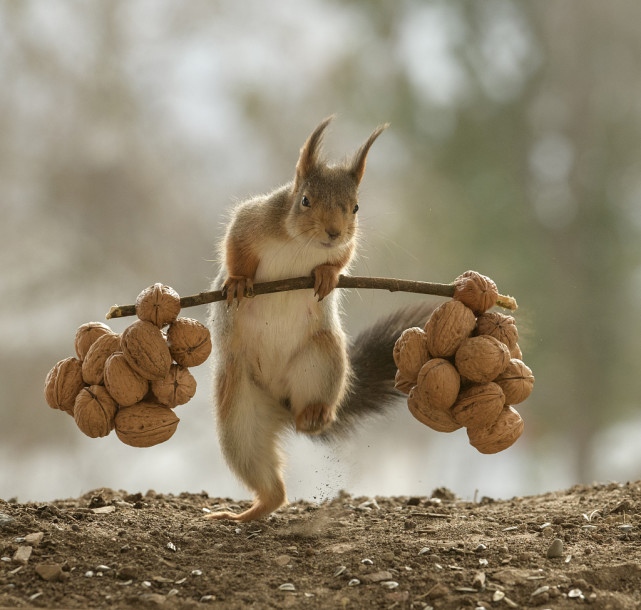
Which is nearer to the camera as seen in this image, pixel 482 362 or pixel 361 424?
pixel 482 362

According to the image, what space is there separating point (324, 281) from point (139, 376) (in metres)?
0.50

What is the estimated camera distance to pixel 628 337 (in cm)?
309

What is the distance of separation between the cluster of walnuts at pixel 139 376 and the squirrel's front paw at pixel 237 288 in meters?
0.17

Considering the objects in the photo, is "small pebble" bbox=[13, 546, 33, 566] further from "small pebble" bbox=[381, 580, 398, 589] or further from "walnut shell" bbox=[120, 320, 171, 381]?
"small pebble" bbox=[381, 580, 398, 589]

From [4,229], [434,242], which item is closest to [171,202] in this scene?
[4,229]

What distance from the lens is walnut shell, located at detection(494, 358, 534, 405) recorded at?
1594mm

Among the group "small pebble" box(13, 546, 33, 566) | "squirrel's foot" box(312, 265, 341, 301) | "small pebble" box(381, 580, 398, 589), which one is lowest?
"small pebble" box(381, 580, 398, 589)

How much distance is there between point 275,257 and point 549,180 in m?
1.55

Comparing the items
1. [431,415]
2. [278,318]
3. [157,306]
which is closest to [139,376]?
[157,306]

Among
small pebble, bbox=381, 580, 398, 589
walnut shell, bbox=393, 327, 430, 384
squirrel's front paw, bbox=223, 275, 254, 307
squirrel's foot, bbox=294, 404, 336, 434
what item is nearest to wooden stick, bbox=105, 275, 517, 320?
squirrel's front paw, bbox=223, 275, 254, 307

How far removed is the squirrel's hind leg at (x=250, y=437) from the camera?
2.00 metres

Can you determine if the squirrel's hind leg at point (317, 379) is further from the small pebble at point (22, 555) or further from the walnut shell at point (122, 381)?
the small pebble at point (22, 555)

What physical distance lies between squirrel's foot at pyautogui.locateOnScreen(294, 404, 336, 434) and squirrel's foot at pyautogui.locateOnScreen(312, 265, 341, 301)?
32 centimetres

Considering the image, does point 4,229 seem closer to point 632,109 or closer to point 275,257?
point 275,257
